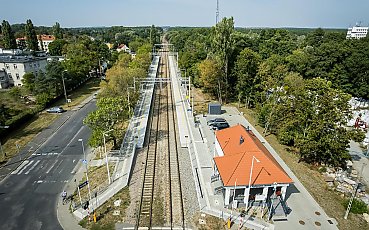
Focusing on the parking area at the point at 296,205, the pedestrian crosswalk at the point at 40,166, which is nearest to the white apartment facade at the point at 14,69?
the pedestrian crosswalk at the point at 40,166

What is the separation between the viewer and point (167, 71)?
78688 millimetres

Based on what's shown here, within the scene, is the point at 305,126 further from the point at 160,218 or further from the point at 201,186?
the point at 160,218

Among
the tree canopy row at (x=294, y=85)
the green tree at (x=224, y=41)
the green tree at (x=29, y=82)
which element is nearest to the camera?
the tree canopy row at (x=294, y=85)

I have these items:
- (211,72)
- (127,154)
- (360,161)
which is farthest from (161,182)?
(211,72)

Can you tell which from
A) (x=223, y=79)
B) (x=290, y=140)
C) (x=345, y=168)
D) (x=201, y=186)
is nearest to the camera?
(x=201, y=186)

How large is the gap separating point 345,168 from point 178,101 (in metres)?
29.2

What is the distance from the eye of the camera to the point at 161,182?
23.0 metres

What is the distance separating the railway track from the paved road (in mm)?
6199

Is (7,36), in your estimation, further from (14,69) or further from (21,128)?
(21,128)

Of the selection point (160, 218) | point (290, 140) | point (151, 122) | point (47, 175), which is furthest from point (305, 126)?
point (47, 175)

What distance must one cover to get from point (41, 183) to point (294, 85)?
104ft

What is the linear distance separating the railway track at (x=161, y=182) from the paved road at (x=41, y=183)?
20.3 ft

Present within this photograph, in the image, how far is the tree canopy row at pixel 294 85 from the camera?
24.1 meters

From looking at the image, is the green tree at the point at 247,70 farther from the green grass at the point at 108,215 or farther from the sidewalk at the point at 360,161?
the green grass at the point at 108,215
